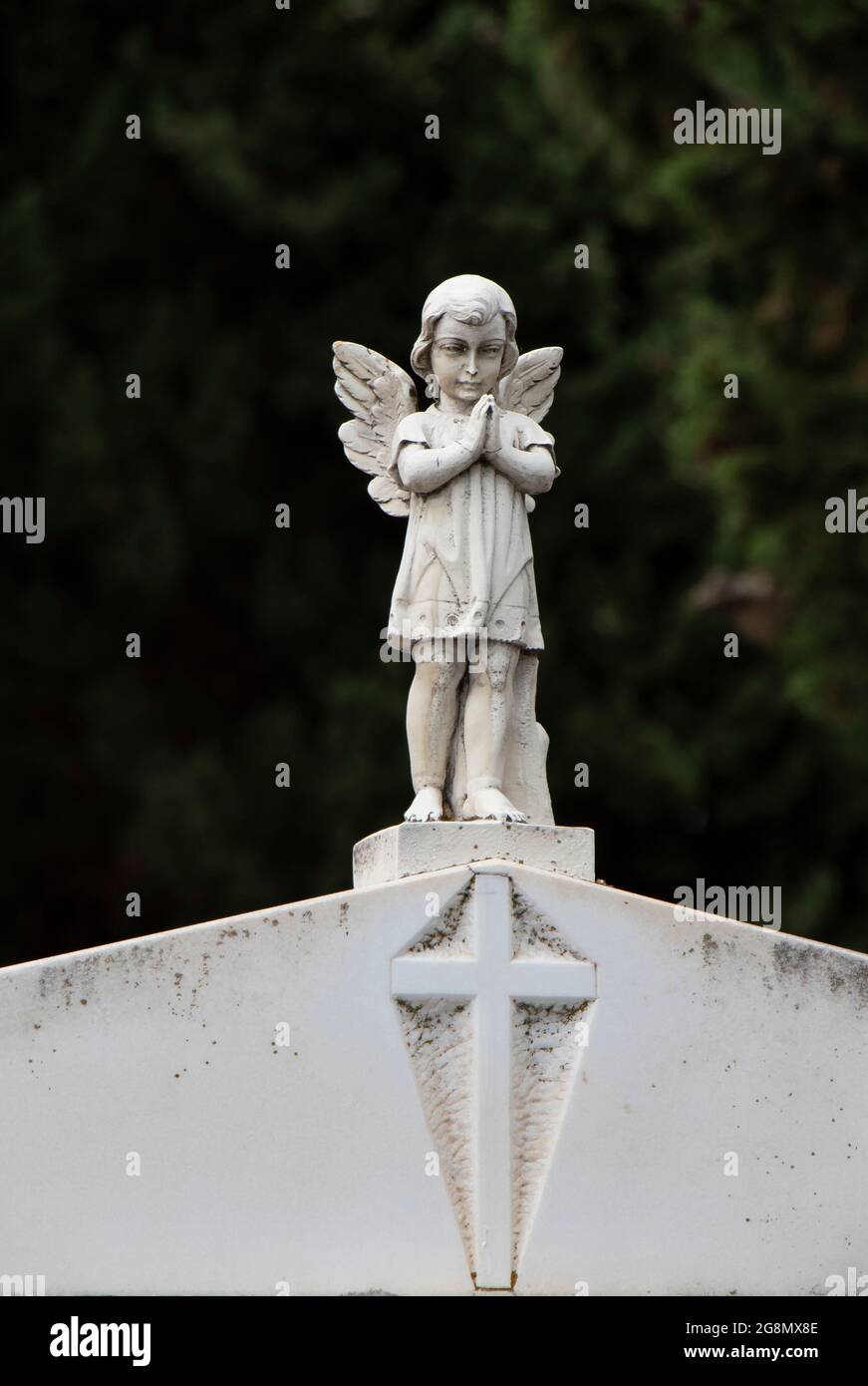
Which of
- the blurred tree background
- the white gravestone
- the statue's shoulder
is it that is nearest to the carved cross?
the white gravestone

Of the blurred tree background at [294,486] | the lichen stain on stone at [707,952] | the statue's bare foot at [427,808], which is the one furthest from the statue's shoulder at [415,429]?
the blurred tree background at [294,486]

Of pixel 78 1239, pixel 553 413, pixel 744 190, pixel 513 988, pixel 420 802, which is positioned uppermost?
pixel 553 413

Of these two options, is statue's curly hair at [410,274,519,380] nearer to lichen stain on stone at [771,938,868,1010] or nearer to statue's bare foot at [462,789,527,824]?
statue's bare foot at [462,789,527,824]

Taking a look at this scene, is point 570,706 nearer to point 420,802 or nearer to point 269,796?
point 269,796

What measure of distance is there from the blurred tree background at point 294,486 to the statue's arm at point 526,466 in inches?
349

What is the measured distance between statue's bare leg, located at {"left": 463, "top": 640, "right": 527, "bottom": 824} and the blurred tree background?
9087mm

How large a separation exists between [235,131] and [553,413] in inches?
122

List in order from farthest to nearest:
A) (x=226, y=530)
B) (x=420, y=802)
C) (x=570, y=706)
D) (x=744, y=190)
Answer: (x=226, y=530)
(x=570, y=706)
(x=744, y=190)
(x=420, y=802)

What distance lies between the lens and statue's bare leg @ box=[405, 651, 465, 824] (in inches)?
384

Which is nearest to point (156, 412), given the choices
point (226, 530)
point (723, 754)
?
point (226, 530)

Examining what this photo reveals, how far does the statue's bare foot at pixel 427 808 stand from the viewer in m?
9.60

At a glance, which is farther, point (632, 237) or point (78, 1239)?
point (632, 237)

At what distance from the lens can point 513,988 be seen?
30.3 ft

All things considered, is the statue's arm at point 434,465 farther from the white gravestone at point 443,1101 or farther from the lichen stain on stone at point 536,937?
the lichen stain on stone at point 536,937
